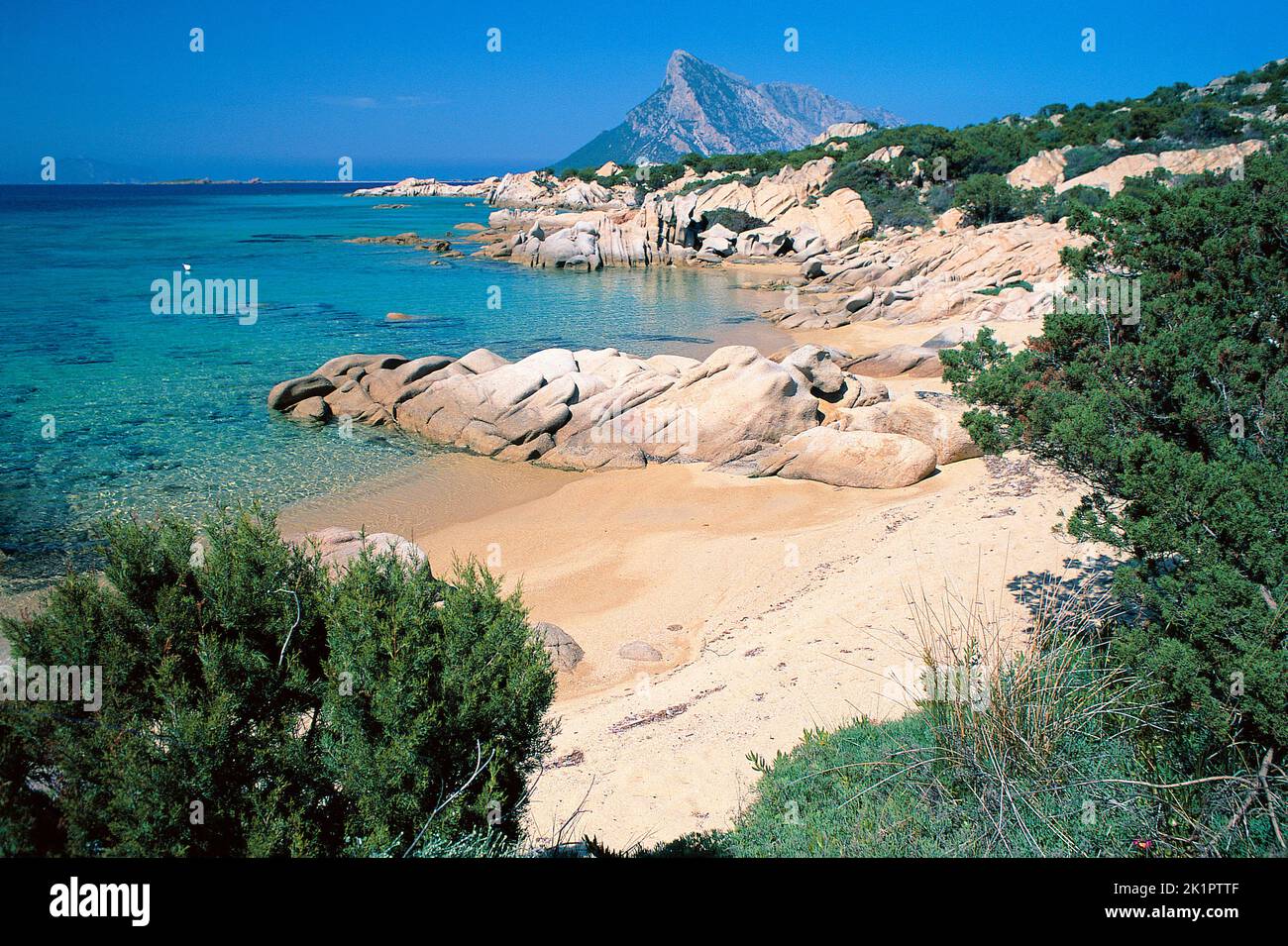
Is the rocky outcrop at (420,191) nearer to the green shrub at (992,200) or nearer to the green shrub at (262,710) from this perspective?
the green shrub at (992,200)

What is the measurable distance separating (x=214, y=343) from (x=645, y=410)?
1998 centimetres

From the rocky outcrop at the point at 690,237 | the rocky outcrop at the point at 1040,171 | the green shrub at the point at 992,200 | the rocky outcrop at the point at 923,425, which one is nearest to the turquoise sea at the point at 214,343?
the rocky outcrop at the point at 690,237

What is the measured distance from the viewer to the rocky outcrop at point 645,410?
1605cm

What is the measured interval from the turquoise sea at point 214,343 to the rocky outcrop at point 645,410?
5.15 ft

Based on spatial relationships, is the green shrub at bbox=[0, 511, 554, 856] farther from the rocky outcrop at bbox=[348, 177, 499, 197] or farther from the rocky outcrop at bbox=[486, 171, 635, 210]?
the rocky outcrop at bbox=[348, 177, 499, 197]

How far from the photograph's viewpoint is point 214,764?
13.5 feet

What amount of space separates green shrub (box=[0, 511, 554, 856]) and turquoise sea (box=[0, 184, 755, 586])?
1037cm

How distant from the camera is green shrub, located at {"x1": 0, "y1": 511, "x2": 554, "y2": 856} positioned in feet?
13.1

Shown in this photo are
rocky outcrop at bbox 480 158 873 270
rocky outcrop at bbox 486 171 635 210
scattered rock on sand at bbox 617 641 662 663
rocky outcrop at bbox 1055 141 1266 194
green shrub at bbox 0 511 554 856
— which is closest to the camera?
green shrub at bbox 0 511 554 856

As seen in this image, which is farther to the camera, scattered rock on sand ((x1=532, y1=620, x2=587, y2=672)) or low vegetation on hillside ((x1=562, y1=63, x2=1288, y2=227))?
low vegetation on hillside ((x1=562, y1=63, x2=1288, y2=227))

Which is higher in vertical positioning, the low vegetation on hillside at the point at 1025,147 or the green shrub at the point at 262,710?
the low vegetation on hillside at the point at 1025,147

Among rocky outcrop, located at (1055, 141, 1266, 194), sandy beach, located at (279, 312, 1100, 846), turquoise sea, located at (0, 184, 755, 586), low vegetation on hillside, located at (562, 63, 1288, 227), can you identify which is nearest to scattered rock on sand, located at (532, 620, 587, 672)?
sandy beach, located at (279, 312, 1100, 846)

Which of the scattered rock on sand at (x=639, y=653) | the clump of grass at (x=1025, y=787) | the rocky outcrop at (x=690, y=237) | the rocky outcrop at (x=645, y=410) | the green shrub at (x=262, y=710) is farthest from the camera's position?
the rocky outcrop at (x=690, y=237)

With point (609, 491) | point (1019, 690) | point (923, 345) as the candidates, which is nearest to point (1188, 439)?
point (1019, 690)
